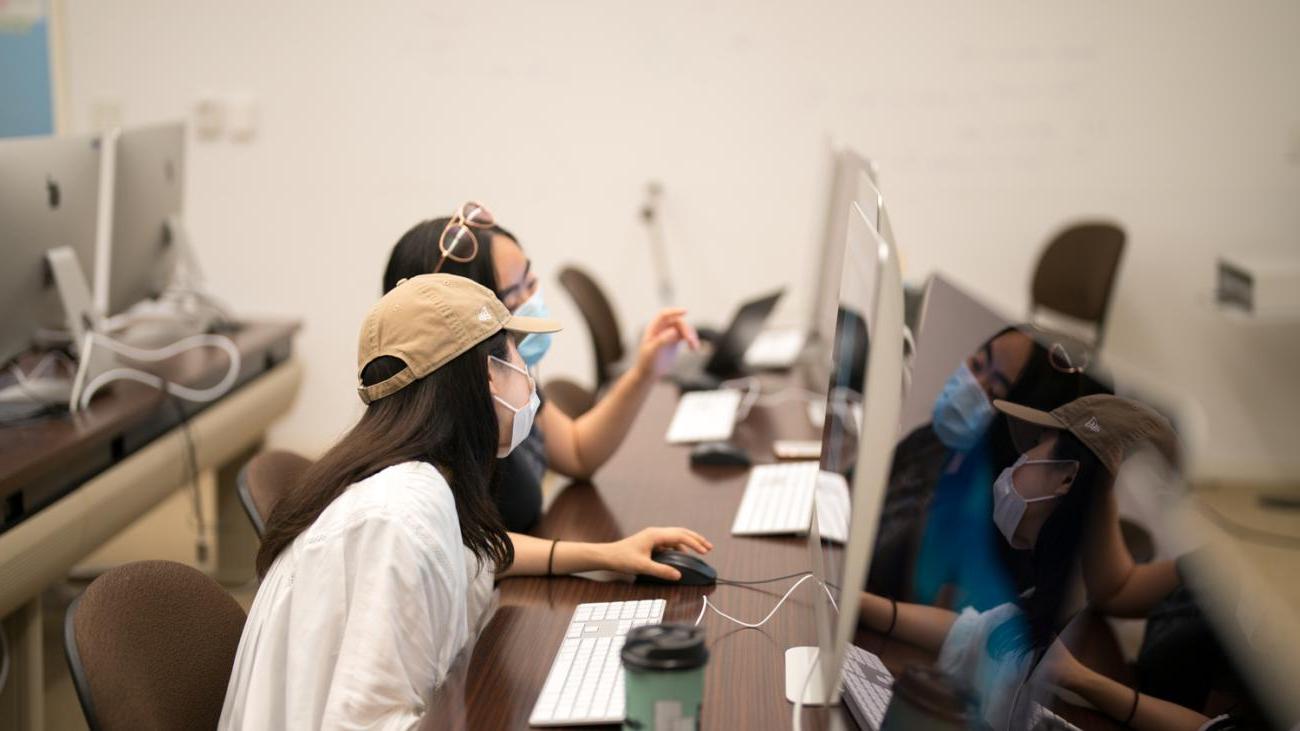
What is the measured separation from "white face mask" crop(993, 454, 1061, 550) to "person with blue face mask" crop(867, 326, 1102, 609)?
0.01 metres

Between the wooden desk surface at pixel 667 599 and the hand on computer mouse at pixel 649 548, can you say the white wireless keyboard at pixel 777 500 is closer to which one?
the wooden desk surface at pixel 667 599

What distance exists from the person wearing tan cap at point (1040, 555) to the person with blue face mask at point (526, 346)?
0.67 meters

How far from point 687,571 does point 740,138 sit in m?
2.87

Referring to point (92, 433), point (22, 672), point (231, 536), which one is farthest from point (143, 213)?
point (22, 672)

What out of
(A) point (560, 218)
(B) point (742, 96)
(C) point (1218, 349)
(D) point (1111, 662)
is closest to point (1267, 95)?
(C) point (1218, 349)

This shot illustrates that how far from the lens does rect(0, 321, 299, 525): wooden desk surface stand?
2.08 metres

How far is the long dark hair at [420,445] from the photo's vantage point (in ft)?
4.40

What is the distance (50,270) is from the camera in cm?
244

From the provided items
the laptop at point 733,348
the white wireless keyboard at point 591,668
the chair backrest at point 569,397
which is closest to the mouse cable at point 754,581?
the white wireless keyboard at point 591,668

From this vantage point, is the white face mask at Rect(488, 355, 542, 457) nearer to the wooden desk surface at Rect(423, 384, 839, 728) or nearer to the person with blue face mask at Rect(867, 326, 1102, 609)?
the wooden desk surface at Rect(423, 384, 839, 728)

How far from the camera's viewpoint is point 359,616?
4.00 feet

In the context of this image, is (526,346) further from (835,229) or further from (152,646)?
(835,229)

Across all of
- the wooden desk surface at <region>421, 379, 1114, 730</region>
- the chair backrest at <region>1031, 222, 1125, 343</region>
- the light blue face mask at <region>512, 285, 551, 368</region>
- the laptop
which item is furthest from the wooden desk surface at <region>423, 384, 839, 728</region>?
the chair backrest at <region>1031, 222, 1125, 343</region>

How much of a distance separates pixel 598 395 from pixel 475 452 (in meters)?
1.50
